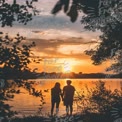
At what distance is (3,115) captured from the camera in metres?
9.53

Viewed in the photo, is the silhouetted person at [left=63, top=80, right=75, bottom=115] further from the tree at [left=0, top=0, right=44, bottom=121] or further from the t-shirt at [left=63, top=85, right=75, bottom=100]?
the tree at [left=0, top=0, right=44, bottom=121]

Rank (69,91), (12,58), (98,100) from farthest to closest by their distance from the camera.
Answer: (69,91)
(98,100)
(12,58)

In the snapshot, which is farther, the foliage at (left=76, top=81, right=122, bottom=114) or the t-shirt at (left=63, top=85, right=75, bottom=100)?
the t-shirt at (left=63, top=85, right=75, bottom=100)

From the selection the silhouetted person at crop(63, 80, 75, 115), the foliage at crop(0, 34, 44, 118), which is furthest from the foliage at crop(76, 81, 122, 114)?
the foliage at crop(0, 34, 44, 118)

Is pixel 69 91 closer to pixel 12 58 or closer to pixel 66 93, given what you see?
pixel 66 93

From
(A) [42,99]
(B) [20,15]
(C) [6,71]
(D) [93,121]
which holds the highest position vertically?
(B) [20,15]

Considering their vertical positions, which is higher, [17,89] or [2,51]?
[2,51]

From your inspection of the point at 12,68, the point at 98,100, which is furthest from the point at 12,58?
the point at 98,100

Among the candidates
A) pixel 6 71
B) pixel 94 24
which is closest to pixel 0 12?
pixel 6 71

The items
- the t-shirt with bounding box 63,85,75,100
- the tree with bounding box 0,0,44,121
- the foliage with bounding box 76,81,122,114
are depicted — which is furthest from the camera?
the t-shirt with bounding box 63,85,75,100

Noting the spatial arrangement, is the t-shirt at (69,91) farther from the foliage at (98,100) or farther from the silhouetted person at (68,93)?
the foliage at (98,100)

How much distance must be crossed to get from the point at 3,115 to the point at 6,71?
1046 millimetres

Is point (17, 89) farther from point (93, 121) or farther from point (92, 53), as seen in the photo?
point (92, 53)

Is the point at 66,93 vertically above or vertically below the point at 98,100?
above
